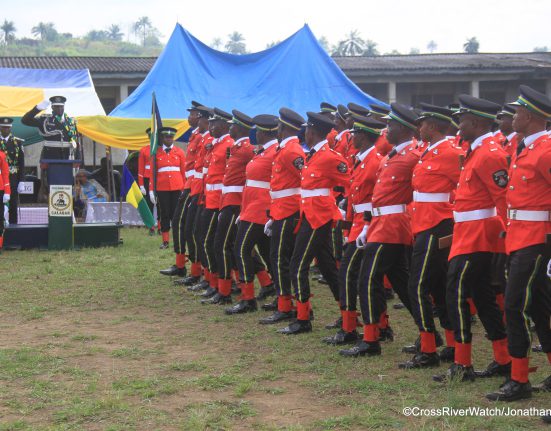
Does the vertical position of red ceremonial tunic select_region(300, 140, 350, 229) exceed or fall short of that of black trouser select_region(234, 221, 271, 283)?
it exceeds it

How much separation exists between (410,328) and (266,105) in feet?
35.7

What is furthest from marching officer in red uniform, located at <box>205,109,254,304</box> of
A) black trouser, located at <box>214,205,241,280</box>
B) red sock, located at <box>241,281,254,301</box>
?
red sock, located at <box>241,281,254,301</box>

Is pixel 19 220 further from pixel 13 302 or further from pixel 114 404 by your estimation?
pixel 114 404

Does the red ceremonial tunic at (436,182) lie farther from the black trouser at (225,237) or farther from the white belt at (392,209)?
the black trouser at (225,237)

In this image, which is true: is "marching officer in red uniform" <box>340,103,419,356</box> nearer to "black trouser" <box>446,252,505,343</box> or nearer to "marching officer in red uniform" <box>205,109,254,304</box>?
"black trouser" <box>446,252,505,343</box>

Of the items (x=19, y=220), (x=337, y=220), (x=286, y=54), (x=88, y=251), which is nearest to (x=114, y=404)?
(x=337, y=220)

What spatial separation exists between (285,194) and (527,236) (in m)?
3.48

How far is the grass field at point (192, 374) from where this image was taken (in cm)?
548

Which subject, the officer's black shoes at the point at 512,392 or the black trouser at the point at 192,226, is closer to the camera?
the officer's black shoes at the point at 512,392

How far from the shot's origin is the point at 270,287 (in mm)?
10445

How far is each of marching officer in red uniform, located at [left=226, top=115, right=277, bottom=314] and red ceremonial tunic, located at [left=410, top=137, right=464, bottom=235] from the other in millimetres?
2799

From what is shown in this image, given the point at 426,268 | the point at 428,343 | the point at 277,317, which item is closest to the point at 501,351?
the point at 428,343

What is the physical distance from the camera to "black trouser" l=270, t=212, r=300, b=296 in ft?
28.2

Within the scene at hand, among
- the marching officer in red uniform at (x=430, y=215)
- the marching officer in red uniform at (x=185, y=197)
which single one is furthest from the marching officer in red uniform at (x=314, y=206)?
the marching officer in red uniform at (x=185, y=197)
